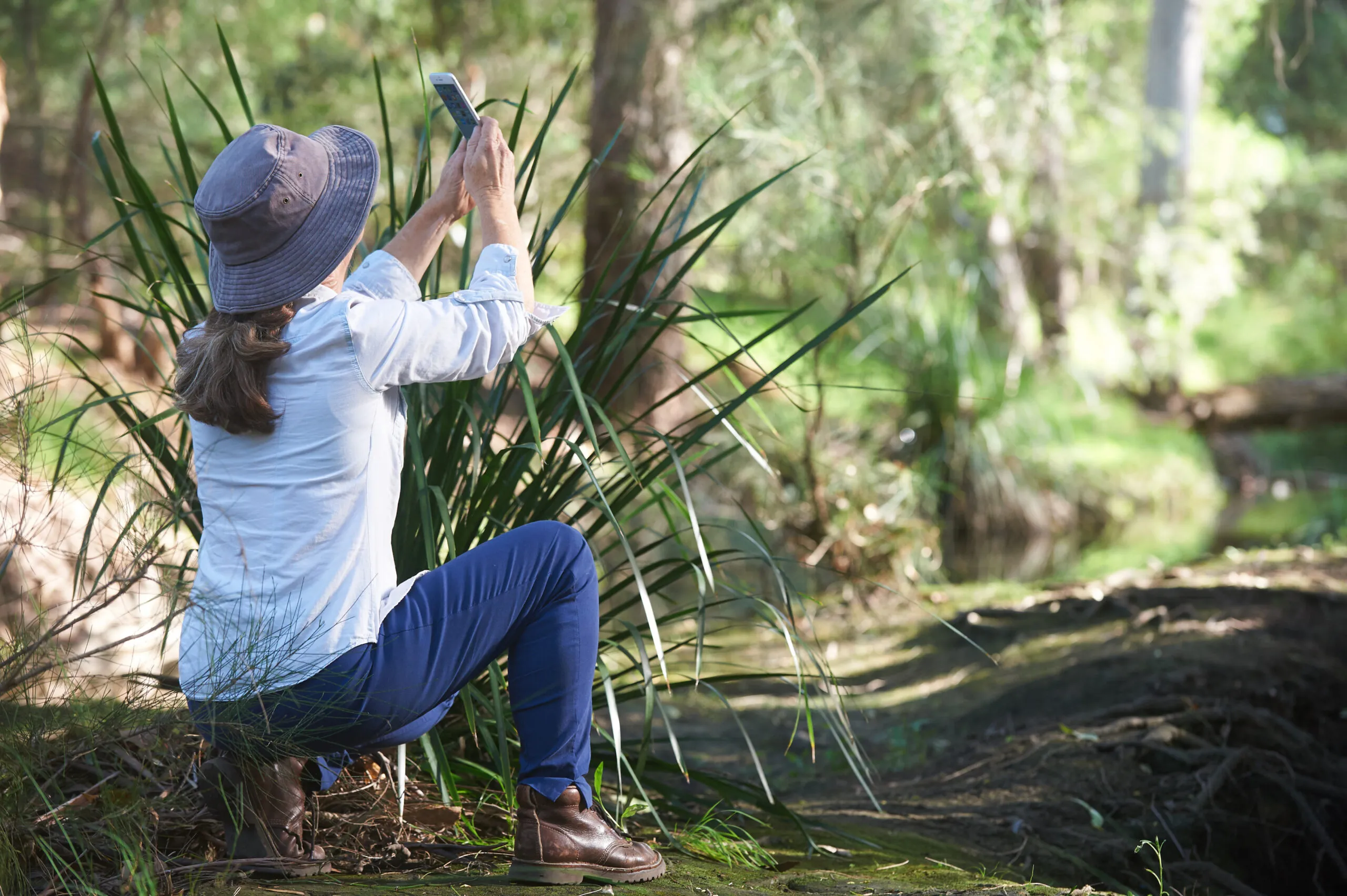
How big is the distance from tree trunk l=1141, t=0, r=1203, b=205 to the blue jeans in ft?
40.7

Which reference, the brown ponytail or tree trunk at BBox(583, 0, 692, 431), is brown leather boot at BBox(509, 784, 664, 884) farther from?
tree trunk at BBox(583, 0, 692, 431)

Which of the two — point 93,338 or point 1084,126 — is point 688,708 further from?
point 1084,126

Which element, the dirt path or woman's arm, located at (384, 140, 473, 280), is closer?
woman's arm, located at (384, 140, 473, 280)

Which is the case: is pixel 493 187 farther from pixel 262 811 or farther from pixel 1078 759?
pixel 1078 759

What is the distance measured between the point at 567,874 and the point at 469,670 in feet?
1.25

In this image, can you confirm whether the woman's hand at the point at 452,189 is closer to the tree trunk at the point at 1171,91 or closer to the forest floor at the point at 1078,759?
the forest floor at the point at 1078,759

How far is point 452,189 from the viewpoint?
2197 millimetres

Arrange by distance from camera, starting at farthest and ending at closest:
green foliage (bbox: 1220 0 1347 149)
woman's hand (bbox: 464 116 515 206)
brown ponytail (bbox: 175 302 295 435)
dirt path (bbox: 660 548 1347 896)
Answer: green foliage (bbox: 1220 0 1347 149) → dirt path (bbox: 660 548 1347 896) → woman's hand (bbox: 464 116 515 206) → brown ponytail (bbox: 175 302 295 435)

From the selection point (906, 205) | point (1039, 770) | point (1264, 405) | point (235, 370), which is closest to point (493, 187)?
point (235, 370)

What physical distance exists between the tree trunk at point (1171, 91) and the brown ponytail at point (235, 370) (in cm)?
1267

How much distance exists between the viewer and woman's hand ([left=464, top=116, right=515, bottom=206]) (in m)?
2.08

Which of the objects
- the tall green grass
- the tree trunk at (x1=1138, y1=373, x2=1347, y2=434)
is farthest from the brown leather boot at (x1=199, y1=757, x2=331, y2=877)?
the tree trunk at (x1=1138, y1=373, x2=1347, y2=434)

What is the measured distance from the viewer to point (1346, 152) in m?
21.0

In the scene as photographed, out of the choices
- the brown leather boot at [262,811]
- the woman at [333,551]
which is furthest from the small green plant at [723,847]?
the brown leather boot at [262,811]
